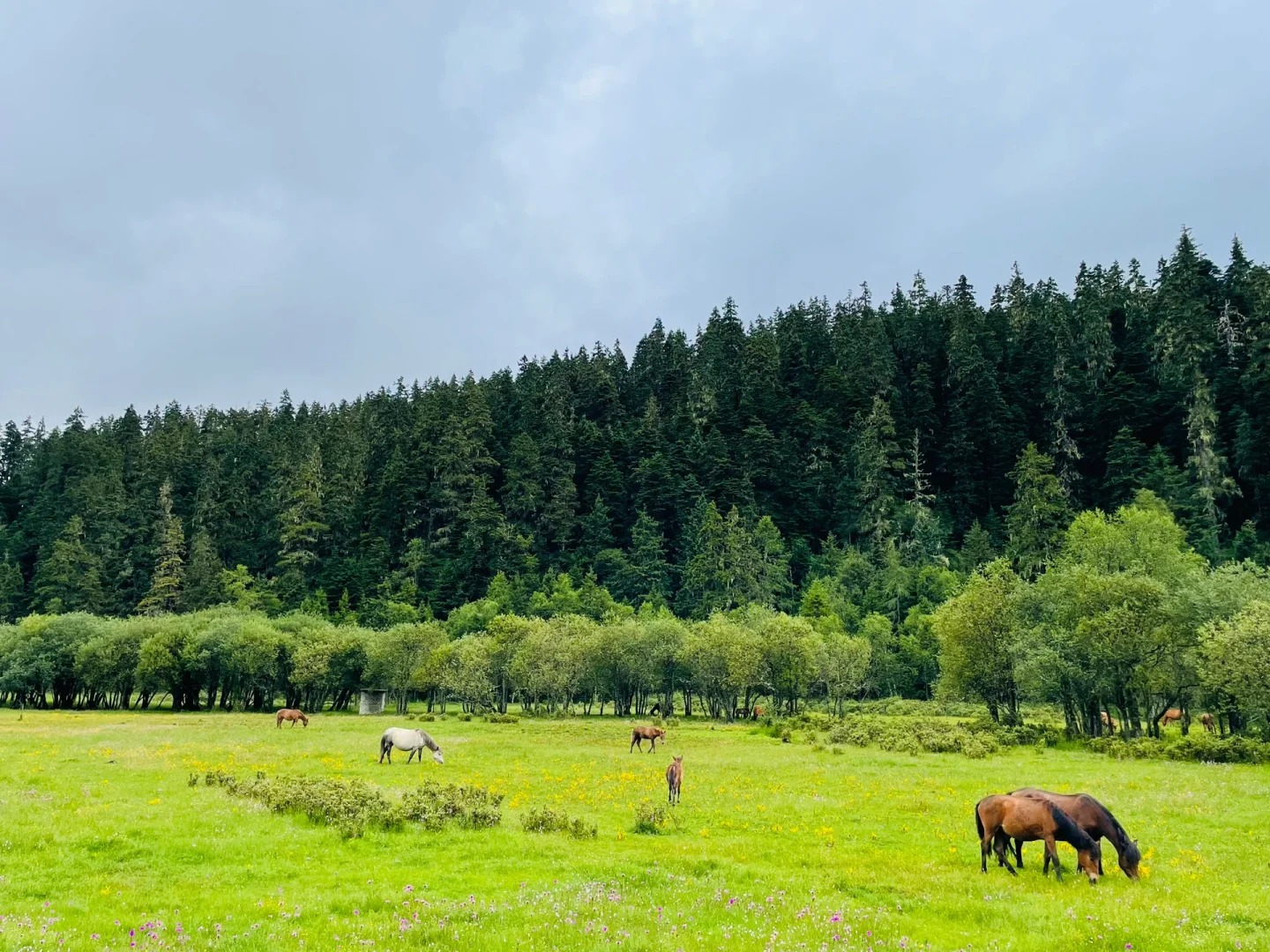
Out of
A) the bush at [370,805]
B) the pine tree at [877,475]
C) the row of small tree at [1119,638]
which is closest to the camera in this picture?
the bush at [370,805]

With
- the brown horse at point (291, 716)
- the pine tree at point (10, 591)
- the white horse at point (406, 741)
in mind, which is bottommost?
the brown horse at point (291, 716)

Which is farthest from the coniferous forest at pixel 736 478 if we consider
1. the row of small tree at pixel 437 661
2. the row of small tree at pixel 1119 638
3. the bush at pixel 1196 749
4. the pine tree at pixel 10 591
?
the bush at pixel 1196 749

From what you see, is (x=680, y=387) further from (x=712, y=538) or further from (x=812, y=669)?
(x=812, y=669)

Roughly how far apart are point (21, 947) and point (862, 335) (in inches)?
6906

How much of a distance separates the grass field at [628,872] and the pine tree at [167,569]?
128m

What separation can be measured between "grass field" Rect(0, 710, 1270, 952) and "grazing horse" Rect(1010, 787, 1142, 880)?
19.9 inches

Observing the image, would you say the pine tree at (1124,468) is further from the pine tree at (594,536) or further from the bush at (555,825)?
the bush at (555,825)

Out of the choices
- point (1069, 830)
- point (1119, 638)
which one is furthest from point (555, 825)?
point (1119, 638)

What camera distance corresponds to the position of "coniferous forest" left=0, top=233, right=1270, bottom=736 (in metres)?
113

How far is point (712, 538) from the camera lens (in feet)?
413

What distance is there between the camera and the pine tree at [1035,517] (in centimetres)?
10938

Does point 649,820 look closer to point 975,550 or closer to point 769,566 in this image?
point 769,566

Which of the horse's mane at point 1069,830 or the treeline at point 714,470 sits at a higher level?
the treeline at point 714,470

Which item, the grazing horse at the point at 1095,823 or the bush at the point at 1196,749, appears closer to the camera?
the grazing horse at the point at 1095,823
